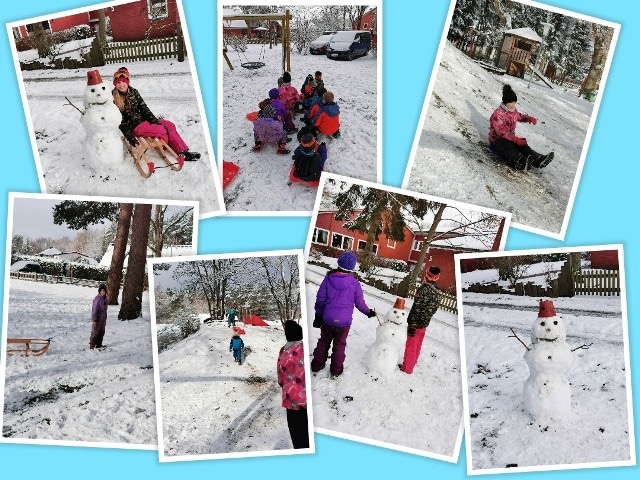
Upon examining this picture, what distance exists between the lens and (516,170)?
3.81 meters

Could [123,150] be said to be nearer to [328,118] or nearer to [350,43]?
[328,118]

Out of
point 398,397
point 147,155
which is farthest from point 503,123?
point 147,155

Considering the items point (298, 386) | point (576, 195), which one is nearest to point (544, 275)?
point (576, 195)

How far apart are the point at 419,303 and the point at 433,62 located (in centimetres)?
143

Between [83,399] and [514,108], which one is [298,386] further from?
[514,108]

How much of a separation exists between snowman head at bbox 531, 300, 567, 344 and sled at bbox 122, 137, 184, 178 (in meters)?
2.25

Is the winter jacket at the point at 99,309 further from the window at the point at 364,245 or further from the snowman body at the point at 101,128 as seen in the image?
the window at the point at 364,245

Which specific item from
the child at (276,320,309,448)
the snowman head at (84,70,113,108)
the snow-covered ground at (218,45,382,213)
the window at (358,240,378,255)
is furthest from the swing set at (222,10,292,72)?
the child at (276,320,309,448)

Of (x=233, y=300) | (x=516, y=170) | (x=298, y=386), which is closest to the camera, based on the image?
(x=298, y=386)

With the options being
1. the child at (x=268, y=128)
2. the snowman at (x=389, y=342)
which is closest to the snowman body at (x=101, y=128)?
the child at (x=268, y=128)

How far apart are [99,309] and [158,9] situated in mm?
1823

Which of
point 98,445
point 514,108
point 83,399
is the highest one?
point 514,108

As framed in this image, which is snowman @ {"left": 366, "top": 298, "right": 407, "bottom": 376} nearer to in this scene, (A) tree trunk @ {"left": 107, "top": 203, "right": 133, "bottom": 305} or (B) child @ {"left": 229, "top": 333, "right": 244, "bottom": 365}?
(B) child @ {"left": 229, "top": 333, "right": 244, "bottom": 365}

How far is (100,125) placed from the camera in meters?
3.30
